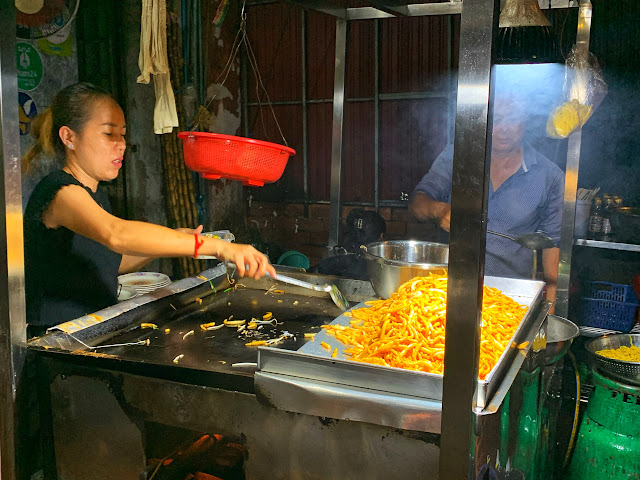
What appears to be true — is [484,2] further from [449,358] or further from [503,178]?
[503,178]

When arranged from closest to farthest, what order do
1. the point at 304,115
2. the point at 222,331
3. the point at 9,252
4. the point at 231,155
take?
the point at 9,252 → the point at 231,155 → the point at 222,331 → the point at 304,115

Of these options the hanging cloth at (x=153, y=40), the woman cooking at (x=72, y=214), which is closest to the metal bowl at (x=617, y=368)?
the woman cooking at (x=72, y=214)

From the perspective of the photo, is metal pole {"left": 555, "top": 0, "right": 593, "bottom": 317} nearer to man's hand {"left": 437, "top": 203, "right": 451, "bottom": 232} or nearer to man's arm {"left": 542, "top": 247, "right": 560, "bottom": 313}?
man's arm {"left": 542, "top": 247, "right": 560, "bottom": 313}

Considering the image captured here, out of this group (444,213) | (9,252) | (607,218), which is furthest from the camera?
(607,218)

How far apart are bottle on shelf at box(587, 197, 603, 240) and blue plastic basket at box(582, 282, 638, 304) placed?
405mm

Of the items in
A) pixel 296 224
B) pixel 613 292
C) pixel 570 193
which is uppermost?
pixel 570 193

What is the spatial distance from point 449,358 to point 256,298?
66.5 inches

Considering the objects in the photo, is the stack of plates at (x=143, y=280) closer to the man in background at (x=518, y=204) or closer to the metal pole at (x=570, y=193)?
the man in background at (x=518, y=204)

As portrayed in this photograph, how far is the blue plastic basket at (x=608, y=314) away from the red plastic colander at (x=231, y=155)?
3.35m

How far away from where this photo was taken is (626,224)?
170 inches

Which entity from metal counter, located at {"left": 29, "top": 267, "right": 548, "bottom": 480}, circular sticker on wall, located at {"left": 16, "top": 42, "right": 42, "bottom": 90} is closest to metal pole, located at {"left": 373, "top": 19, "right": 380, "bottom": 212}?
circular sticker on wall, located at {"left": 16, "top": 42, "right": 42, "bottom": 90}

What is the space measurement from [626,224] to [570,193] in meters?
0.73

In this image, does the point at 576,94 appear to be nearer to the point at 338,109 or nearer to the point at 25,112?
the point at 338,109

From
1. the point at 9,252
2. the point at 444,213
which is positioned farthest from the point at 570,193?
the point at 9,252
